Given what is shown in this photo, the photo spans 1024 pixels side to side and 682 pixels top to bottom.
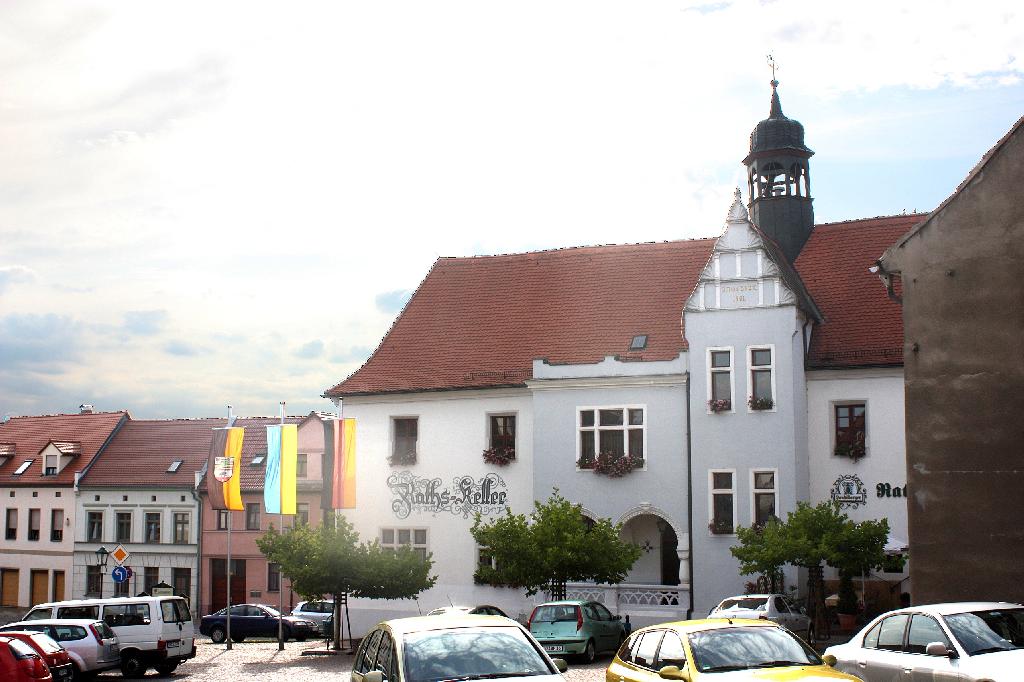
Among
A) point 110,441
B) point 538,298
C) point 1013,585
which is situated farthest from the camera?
point 110,441

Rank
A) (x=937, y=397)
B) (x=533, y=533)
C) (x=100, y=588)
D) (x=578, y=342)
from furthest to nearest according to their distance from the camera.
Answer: (x=100, y=588), (x=578, y=342), (x=533, y=533), (x=937, y=397)

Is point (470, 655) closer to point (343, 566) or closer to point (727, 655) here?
point (727, 655)

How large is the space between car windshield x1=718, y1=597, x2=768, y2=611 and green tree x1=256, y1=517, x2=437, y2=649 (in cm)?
907

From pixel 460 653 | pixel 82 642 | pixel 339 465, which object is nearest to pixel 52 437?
pixel 339 465

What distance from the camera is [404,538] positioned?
38.8 metres

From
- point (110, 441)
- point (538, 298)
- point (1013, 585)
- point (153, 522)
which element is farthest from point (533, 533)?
point (110, 441)

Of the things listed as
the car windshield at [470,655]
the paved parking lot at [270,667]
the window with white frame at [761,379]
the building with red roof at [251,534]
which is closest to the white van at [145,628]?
the paved parking lot at [270,667]

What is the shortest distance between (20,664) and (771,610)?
16.6 metres

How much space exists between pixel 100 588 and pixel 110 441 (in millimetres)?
8394

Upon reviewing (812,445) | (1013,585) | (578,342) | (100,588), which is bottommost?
(100,588)

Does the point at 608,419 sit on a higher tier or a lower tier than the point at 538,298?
lower

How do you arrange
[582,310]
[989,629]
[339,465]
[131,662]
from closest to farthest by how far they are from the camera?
[989,629], [131,662], [339,465], [582,310]

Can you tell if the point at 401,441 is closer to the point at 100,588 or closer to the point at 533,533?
the point at 533,533

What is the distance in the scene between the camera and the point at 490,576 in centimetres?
3544
